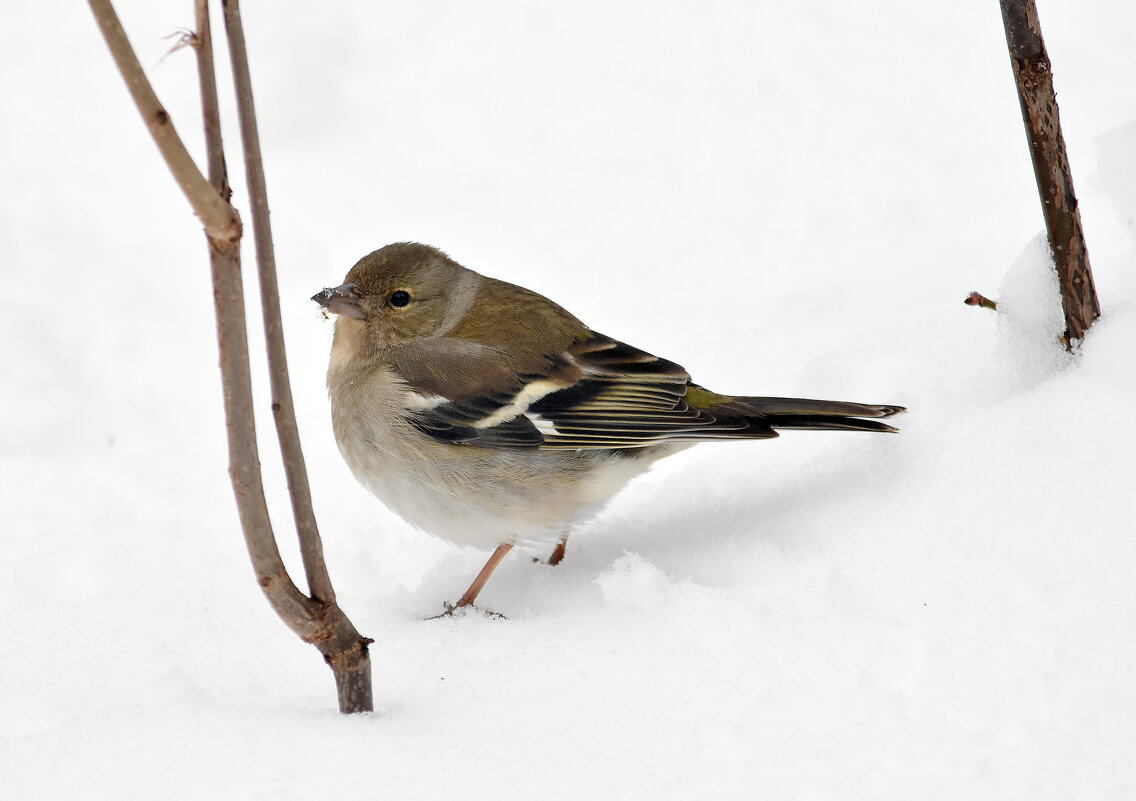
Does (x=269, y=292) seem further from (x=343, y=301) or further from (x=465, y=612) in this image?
(x=343, y=301)

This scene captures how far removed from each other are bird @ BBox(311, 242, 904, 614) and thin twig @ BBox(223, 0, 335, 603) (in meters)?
1.29

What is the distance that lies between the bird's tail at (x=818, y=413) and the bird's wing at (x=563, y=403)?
5 centimetres

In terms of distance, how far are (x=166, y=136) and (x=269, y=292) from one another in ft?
1.26

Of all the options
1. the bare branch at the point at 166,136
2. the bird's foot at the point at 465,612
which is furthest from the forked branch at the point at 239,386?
the bird's foot at the point at 465,612

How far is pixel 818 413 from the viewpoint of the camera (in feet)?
12.2

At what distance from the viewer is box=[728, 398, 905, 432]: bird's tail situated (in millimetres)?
3641

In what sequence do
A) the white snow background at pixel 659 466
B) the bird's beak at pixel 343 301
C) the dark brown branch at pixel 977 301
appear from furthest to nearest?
the bird's beak at pixel 343 301 → the dark brown branch at pixel 977 301 → the white snow background at pixel 659 466

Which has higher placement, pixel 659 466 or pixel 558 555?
pixel 659 466

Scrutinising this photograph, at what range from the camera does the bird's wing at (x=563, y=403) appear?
3.81 m

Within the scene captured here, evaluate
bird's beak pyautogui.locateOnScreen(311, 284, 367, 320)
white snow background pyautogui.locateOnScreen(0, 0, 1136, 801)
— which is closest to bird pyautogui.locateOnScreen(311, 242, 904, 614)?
bird's beak pyautogui.locateOnScreen(311, 284, 367, 320)

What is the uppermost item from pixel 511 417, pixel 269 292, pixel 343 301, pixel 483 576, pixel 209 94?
pixel 343 301

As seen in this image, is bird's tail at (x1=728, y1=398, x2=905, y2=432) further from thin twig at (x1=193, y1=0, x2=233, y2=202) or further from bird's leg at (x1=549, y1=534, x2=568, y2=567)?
thin twig at (x1=193, y1=0, x2=233, y2=202)

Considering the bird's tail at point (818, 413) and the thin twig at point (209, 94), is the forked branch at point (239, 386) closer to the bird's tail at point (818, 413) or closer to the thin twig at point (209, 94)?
the thin twig at point (209, 94)

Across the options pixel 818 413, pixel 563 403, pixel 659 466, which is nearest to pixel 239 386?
pixel 563 403
